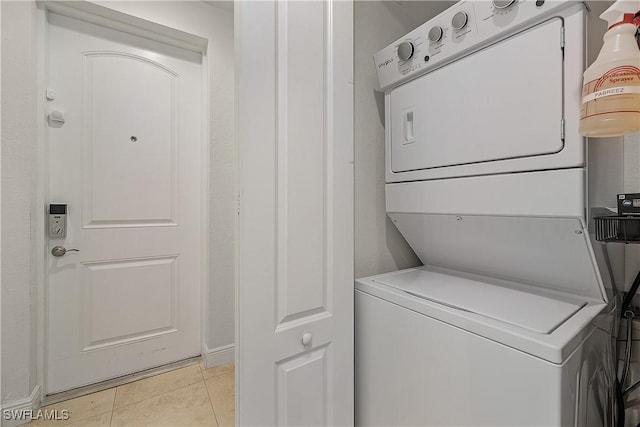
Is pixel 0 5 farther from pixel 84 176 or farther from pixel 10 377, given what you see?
pixel 10 377

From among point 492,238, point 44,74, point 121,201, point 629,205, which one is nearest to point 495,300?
point 492,238

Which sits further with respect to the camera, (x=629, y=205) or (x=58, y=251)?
(x=58, y=251)

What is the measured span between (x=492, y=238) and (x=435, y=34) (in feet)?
2.64

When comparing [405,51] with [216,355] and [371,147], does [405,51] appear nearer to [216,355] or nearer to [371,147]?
[371,147]

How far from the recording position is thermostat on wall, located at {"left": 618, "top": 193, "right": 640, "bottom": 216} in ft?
2.34

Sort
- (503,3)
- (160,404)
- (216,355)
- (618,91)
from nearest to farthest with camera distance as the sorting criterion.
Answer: (618,91) < (503,3) < (160,404) < (216,355)

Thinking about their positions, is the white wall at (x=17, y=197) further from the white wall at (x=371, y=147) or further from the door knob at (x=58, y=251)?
the white wall at (x=371, y=147)

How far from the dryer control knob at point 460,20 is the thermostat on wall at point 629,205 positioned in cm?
73

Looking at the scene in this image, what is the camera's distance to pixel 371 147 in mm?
1335

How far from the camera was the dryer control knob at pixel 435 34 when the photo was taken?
3.27 feet

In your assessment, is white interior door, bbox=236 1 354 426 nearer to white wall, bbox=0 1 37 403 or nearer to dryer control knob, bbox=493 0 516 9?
dryer control knob, bbox=493 0 516 9

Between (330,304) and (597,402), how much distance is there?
0.93 meters

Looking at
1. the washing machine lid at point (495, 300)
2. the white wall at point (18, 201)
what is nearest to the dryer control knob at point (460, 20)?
the washing machine lid at point (495, 300)

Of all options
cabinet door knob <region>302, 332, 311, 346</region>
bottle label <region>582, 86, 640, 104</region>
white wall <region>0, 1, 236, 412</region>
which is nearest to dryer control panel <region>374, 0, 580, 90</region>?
bottle label <region>582, 86, 640, 104</region>
